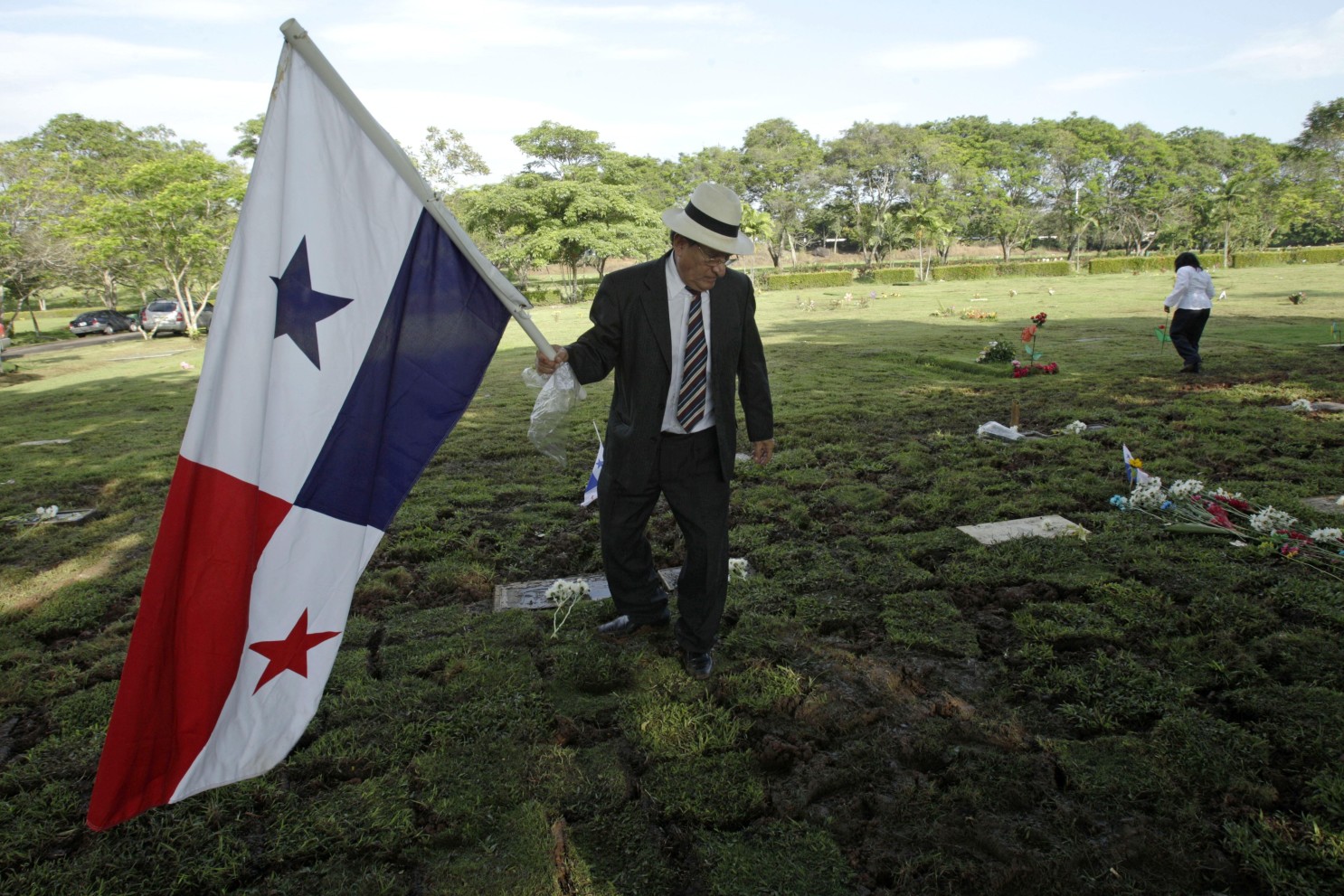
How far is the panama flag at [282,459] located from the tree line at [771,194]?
80.9ft

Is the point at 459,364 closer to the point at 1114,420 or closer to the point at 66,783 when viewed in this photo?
the point at 66,783

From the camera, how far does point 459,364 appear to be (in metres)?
2.63

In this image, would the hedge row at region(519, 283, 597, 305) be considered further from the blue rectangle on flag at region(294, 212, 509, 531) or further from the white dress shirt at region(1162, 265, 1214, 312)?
the blue rectangle on flag at region(294, 212, 509, 531)

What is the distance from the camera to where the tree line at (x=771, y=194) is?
77.5ft

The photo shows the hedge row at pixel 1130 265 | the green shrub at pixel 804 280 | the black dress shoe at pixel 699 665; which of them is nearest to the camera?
the black dress shoe at pixel 699 665

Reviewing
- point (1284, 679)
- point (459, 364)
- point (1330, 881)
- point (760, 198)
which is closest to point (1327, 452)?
point (1284, 679)

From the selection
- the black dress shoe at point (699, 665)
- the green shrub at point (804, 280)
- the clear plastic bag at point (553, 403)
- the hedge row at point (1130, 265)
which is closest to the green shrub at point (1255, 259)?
the hedge row at point (1130, 265)

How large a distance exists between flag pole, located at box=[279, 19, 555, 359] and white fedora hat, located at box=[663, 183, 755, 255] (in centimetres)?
70

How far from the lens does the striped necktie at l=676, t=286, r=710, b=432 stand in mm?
3188

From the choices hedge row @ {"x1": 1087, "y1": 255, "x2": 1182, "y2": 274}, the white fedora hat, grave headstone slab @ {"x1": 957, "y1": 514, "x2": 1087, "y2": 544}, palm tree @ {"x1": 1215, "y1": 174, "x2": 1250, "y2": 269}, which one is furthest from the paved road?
palm tree @ {"x1": 1215, "y1": 174, "x2": 1250, "y2": 269}

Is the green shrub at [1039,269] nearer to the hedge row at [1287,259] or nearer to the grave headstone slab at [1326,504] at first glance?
the hedge row at [1287,259]

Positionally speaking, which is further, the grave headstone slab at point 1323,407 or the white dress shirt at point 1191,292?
the white dress shirt at point 1191,292

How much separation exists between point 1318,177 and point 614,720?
66.6 meters

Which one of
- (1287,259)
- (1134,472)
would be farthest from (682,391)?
(1287,259)
